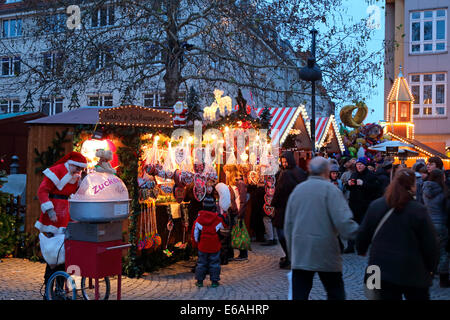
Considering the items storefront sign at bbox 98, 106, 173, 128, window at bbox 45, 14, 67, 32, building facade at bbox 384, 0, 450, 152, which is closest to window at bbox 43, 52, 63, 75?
window at bbox 45, 14, 67, 32

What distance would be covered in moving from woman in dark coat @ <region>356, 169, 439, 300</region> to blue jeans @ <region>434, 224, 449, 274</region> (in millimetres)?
3315

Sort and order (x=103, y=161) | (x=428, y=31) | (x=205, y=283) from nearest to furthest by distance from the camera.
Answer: (x=103, y=161), (x=205, y=283), (x=428, y=31)

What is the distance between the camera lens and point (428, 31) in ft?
100

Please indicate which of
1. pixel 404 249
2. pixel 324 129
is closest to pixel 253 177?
pixel 404 249

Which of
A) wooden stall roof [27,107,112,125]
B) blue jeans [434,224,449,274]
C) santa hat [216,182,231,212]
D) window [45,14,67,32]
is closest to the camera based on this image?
blue jeans [434,224,449,274]

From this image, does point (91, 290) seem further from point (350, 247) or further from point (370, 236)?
point (350, 247)

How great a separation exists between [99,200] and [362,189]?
6.06 m

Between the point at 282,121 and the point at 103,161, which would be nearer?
the point at 103,161

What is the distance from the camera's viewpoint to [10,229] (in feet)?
32.2

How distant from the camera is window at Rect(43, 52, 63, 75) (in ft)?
46.8

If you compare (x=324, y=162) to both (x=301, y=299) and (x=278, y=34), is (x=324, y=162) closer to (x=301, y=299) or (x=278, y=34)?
(x=301, y=299)

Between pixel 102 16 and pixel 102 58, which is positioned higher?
pixel 102 16

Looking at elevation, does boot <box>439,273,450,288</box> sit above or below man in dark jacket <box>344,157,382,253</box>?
below

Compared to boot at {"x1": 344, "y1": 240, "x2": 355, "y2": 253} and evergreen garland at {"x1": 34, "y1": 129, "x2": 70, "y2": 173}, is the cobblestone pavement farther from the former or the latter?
evergreen garland at {"x1": 34, "y1": 129, "x2": 70, "y2": 173}
